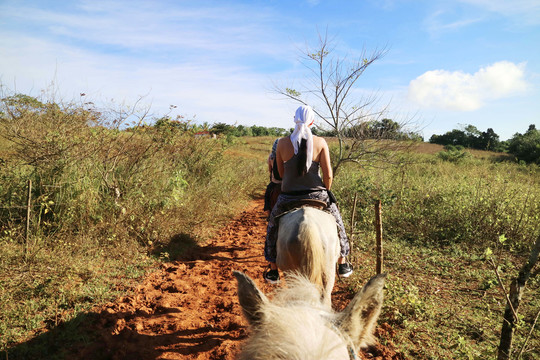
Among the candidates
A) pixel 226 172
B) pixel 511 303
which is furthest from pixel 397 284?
pixel 226 172

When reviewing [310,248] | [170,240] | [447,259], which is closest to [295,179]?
[310,248]

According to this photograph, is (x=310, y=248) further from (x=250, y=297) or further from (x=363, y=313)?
(x=250, y=297)

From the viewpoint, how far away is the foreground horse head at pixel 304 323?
1031 mm

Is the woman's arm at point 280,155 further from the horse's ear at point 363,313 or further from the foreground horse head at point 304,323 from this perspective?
the horse's ear at point 363,313

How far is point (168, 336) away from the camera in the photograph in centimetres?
339

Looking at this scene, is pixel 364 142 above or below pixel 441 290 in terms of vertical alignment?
above

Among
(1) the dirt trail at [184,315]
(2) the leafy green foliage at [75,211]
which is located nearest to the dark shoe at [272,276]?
(1) the dirt trail at [184,315]

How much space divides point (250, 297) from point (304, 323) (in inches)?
13.1

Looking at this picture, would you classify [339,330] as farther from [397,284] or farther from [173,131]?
[173,131]

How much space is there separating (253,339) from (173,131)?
26.0ft

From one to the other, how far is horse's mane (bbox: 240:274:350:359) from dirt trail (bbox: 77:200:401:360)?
0.99 metres

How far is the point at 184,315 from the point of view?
3.81 metres

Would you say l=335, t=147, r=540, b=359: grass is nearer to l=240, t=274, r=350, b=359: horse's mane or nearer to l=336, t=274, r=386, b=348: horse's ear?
l=336, t=274, r=386, b=348: horse's ear

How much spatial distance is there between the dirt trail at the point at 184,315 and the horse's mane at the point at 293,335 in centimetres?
99
